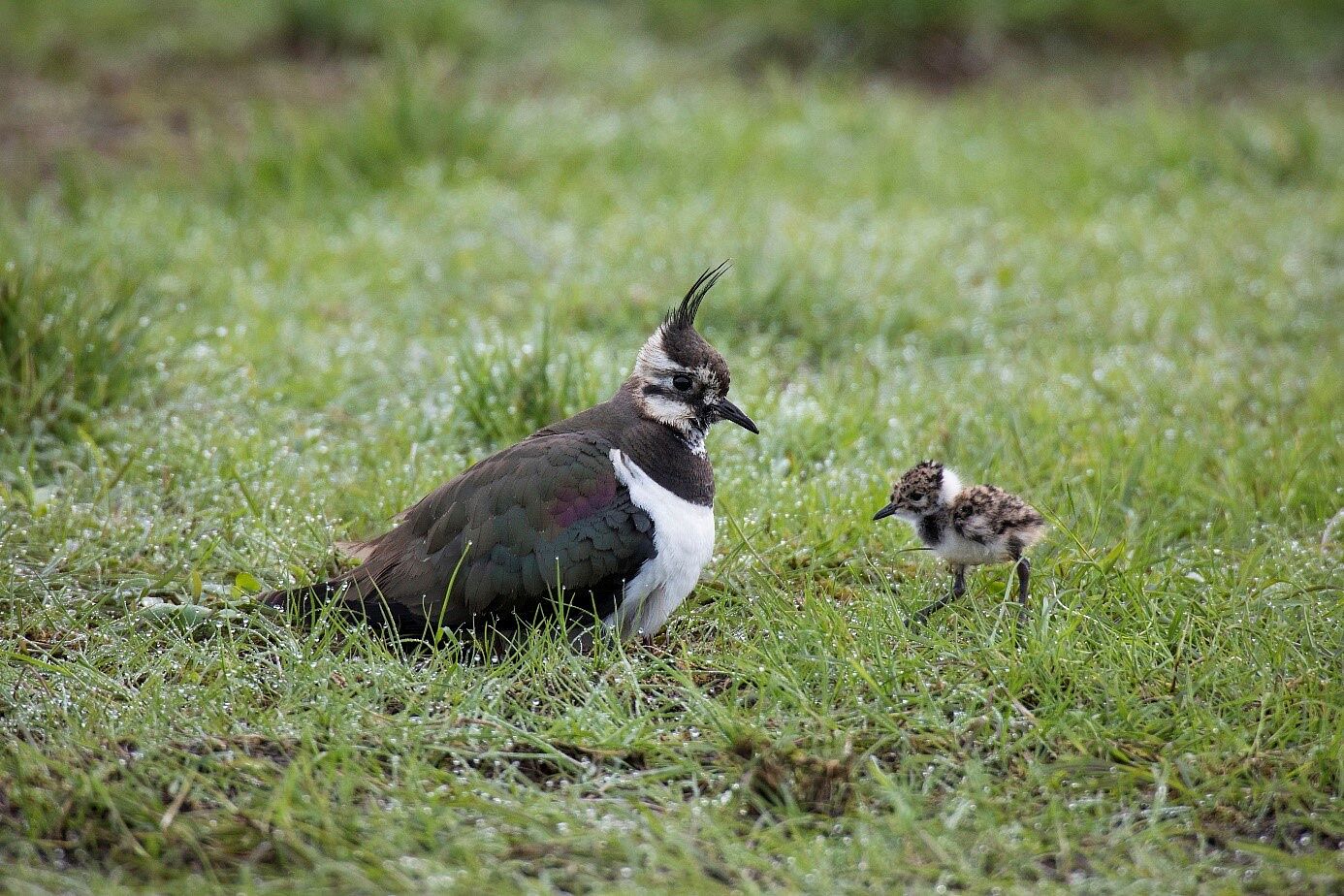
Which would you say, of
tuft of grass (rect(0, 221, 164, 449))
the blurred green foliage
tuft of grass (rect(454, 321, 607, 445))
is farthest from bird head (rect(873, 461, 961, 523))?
the blurred green foliage

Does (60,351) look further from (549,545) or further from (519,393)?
(549,545)

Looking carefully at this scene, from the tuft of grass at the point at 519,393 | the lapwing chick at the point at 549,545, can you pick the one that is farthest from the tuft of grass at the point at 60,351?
the lapwing chick at the point at 549,545

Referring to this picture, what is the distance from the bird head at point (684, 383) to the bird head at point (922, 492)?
507 mm

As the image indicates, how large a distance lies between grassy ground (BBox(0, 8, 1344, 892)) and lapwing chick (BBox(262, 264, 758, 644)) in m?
0.15

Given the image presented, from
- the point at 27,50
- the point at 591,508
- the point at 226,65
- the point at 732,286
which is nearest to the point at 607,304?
the point at 732,286

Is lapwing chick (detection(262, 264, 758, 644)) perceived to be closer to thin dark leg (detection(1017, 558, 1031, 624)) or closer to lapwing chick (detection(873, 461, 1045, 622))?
lapwing chick (detection(873, 461, 1045, 622))

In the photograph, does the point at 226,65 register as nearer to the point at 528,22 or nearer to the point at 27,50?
the point at 27,50

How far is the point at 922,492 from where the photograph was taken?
4.14 m

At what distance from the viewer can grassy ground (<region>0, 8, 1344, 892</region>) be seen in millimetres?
3211

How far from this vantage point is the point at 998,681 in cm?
371

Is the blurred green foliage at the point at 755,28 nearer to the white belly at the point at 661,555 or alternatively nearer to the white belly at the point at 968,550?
the white belly at the point at 661,555

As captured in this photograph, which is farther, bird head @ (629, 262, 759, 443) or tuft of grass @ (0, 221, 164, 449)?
tuft of grass @ (0, 221, 164, 449)

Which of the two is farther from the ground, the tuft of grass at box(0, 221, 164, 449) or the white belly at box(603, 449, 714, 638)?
the tuft of grass at box(0, 221, 164, 449)

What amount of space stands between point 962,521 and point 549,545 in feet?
3.84
